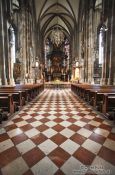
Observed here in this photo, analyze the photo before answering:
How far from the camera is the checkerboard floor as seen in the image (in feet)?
6.81

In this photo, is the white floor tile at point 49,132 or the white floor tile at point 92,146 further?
the white floor tile at point 49,132

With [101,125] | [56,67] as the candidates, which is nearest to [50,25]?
[56,67]

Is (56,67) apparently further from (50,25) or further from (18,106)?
(18,106)

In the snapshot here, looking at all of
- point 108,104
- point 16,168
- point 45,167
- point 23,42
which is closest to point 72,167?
point 45,167

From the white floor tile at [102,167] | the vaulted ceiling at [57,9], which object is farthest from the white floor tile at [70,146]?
the vaulted ceiling at [57,9]

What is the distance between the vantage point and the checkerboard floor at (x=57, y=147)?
207 cm

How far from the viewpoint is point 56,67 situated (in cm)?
3195

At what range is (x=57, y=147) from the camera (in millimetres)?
2697

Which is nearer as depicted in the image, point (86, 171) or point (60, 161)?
point (86, 171)

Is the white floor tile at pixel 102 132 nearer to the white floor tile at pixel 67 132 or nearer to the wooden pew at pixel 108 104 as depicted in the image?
the white floor tile at pixel 67 132

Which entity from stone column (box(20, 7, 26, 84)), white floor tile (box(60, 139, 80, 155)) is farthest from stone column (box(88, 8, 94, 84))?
white floor tile (box(60, 139, 80, 155))

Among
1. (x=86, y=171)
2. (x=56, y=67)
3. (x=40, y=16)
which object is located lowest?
(x=86, y=171)

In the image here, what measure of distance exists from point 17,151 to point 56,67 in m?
30.0

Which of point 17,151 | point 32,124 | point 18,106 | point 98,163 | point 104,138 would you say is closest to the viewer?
point 98,163
